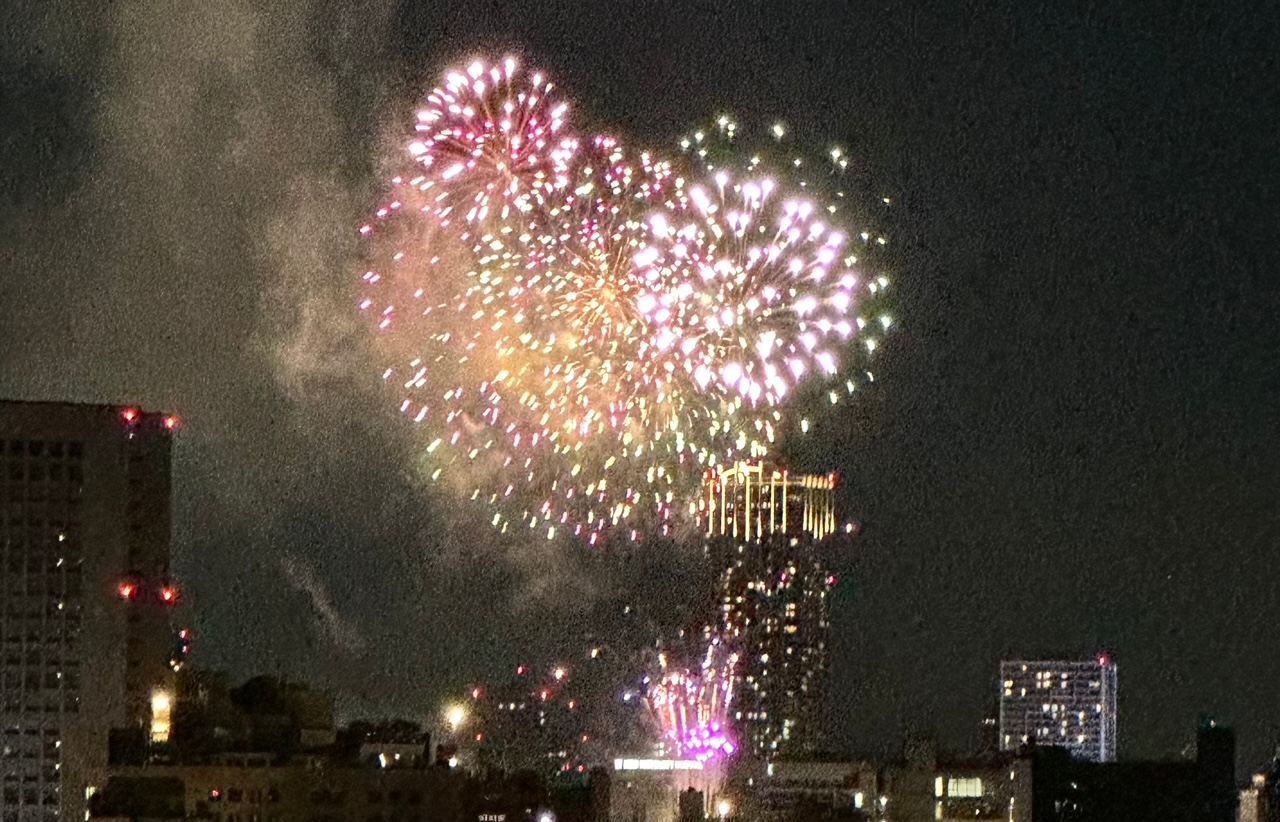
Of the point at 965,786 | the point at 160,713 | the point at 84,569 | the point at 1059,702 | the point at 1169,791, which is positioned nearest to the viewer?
the point at 1169,791

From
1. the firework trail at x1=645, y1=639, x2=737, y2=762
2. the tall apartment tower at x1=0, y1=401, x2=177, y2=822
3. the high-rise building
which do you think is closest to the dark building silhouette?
the firework trail at x1=645, y1=639, x2=737, y2=762

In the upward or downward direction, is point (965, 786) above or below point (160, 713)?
below

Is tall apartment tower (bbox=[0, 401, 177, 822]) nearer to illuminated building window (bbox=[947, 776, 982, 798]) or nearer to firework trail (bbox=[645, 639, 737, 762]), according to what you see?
firework trail (bbox=[645, 639, 737, 762])

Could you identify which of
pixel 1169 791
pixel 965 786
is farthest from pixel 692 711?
pixel 1169 791

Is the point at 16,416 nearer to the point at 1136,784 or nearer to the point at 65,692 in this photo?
the point at 65,692

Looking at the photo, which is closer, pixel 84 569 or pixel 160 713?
pixel 160 713

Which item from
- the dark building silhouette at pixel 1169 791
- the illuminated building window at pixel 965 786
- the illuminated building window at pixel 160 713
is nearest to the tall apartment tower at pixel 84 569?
the illuminated building window at pixel 160 713

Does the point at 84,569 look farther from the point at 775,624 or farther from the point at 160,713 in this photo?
the point at 775,624
